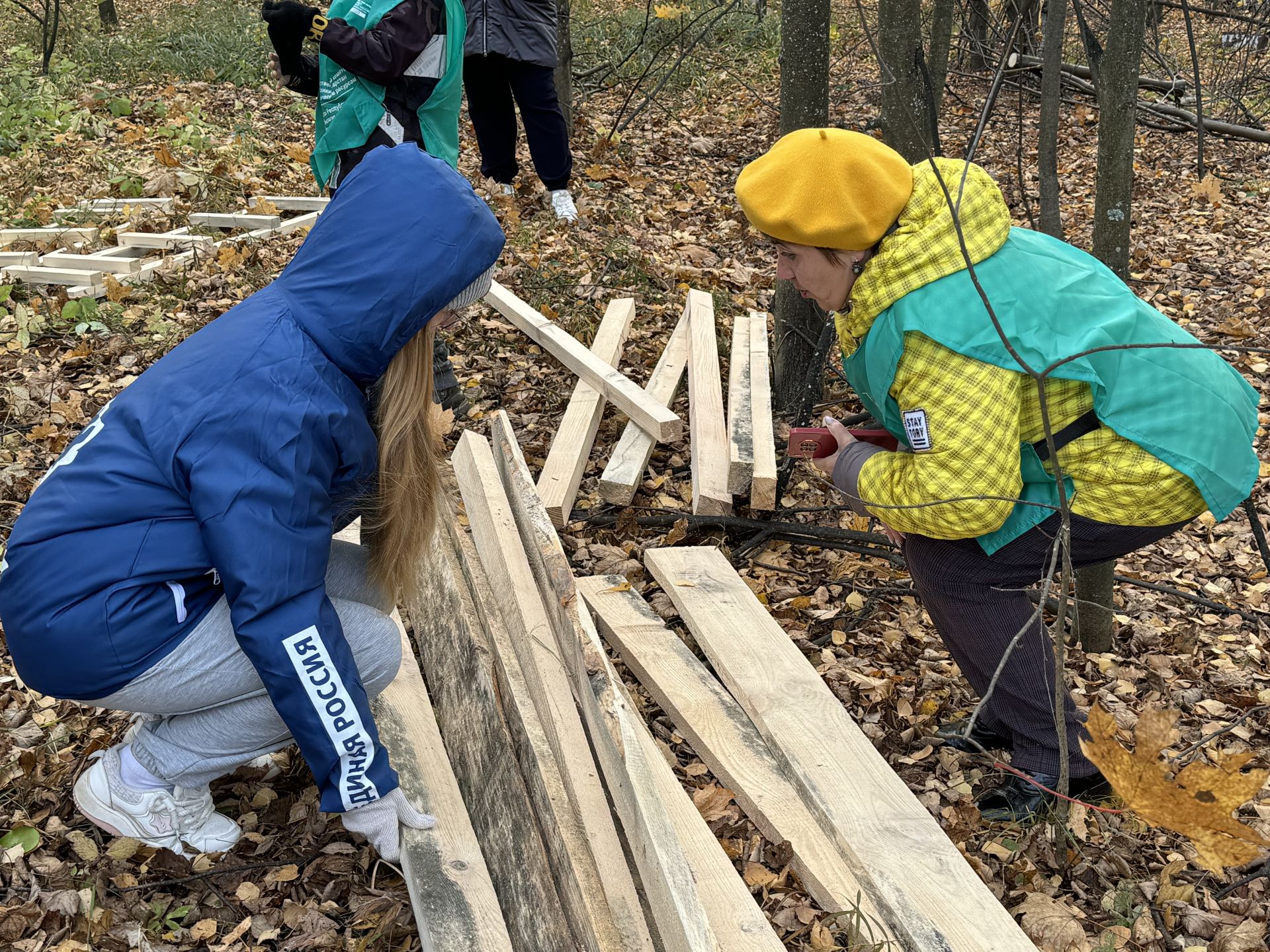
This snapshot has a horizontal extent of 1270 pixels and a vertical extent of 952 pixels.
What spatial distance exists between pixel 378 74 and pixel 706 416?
2.12 meters

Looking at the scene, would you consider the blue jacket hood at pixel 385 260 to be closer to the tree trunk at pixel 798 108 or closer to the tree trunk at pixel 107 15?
the tree trunk at pixel 798 108

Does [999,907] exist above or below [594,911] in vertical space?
below

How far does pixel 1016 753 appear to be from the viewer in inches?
106

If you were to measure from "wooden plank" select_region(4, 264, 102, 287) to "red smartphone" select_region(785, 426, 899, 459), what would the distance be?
4238mm

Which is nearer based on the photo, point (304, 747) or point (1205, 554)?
point (304, 747)

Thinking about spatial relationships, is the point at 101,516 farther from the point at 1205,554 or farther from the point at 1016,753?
the point at 1205,554

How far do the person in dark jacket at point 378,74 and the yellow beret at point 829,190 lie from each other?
2.45m

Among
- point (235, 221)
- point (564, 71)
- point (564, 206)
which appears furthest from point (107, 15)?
point (564, 206)

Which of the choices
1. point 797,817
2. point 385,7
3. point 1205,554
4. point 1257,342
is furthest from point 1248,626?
point 385,7

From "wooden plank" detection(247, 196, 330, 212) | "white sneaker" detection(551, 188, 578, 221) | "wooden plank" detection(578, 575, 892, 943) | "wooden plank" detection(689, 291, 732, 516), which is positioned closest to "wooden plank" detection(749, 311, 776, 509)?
"wooden plank" detection(689, 291, 732, 516)

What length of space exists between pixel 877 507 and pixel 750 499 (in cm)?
141

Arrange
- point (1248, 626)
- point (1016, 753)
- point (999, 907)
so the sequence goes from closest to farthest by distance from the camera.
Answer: point (999, 907)
point (1016, 753)
point (1248, 626)

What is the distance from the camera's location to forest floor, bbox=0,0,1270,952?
239 cm

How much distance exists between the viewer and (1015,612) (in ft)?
8.36
